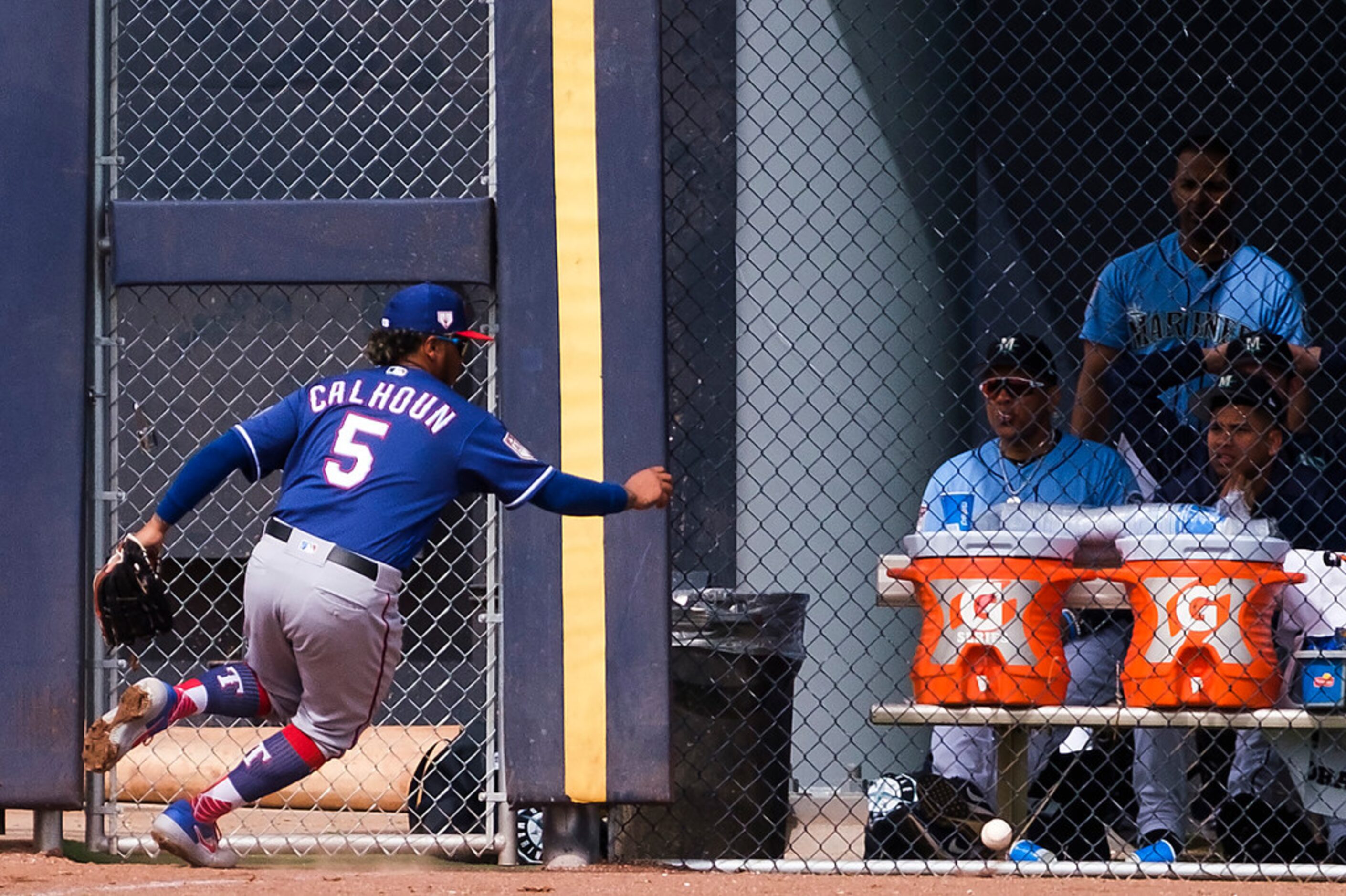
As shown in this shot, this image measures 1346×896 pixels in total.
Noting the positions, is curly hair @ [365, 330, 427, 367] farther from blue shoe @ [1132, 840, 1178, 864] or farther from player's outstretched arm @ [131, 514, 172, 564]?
blue shoe @ [1132, 840, 1178, 864]

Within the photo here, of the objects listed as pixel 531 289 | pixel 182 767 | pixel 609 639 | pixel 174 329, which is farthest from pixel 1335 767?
pixel 174 329

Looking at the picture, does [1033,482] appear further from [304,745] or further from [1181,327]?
[304,745]

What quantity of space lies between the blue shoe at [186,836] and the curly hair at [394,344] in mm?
1400

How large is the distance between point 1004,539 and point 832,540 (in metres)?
2.75

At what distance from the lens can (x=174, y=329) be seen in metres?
8.41

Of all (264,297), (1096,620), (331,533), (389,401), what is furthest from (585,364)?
(264,297)

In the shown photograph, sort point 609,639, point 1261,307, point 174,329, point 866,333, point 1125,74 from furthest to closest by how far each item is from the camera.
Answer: point 1125,74 < point 174,329 < point 866,333 < point 1261,307 < point 609,639

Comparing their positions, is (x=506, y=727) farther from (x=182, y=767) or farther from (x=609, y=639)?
(x=182, y=767)

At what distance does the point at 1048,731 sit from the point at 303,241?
285cm

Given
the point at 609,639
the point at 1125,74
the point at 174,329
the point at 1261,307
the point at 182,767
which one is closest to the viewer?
the point at 609,639

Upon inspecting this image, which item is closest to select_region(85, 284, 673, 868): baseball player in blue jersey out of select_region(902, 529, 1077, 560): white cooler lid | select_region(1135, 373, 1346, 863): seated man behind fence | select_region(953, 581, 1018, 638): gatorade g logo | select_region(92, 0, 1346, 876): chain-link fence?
select_region(92, 0, 1346, 876): chain-link fence

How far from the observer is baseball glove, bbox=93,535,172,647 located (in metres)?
4.86

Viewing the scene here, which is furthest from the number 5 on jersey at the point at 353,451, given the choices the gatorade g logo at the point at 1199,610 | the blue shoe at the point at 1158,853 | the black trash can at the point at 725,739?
the blue shoe at the point at 1158,853

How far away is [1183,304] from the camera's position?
20.2 feet
